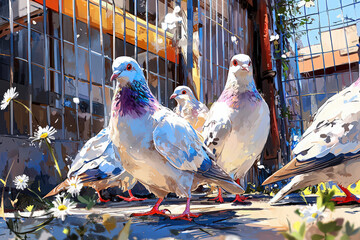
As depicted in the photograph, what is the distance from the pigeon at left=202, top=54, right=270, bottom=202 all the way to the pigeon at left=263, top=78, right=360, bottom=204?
404mm

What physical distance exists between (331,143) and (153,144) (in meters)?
0.55

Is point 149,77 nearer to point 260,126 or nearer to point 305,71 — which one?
point 260,126

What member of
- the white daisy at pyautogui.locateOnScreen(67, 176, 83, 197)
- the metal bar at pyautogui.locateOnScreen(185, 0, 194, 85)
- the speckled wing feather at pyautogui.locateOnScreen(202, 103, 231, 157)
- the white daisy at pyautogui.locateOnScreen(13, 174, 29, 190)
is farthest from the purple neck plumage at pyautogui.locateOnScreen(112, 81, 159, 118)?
the metal bar at pyautogui.locateOnScreen(185, 0, 194, 85)

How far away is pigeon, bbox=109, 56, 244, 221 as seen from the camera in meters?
1.05

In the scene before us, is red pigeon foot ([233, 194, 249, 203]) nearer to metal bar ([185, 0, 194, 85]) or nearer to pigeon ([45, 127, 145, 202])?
pigeon ([45, 127, 145, 202])

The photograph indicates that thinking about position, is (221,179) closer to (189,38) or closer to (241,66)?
(241,66)

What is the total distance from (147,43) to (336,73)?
1013 millimetres

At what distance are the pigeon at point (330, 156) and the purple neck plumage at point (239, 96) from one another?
47cm

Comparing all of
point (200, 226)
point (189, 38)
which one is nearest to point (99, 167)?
point (200, 226)

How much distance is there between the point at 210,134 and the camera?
5.34ft

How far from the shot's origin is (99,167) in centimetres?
141

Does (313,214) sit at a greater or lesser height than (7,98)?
lesser

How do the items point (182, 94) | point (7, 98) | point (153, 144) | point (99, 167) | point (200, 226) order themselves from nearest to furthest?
1. point (200, 226)
2. point (153, 144)
3. point (7, 98)
4. point (99, 167)
5. point (182, 94)

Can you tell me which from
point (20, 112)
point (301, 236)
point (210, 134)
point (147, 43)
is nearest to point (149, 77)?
point (147, 43)
